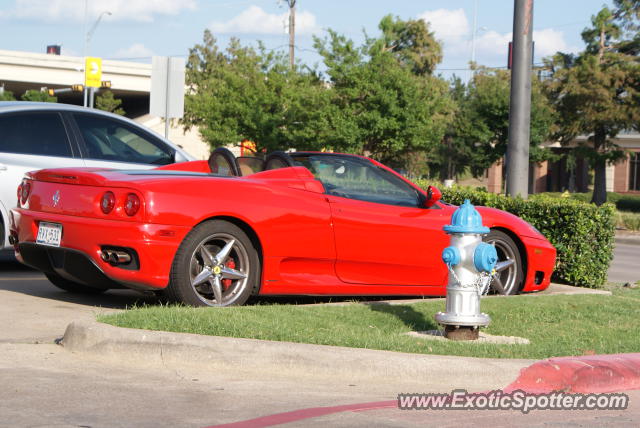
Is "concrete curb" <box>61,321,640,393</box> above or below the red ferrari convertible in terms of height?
below

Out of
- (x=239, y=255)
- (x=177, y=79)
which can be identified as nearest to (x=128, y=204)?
(x=239, y=255)

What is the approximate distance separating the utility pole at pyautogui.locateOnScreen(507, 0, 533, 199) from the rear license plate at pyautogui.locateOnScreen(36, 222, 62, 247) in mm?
6072

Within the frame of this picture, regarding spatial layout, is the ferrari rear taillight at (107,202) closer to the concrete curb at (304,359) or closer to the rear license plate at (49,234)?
the rear license plate at (49,234)

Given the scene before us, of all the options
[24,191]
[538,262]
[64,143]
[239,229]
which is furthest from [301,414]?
[64,143]

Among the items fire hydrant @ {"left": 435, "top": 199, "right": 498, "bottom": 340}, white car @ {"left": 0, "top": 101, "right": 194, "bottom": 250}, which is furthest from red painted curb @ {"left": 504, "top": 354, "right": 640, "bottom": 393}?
white car @ {"left": 0, "top": 101, "right": 194, "bottom": 250}

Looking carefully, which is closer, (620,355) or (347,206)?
(620,355)

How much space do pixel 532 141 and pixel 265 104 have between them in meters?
14.8

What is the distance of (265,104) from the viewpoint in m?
40.8

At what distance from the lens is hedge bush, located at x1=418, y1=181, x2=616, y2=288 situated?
1005 cm

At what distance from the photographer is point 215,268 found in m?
7.23

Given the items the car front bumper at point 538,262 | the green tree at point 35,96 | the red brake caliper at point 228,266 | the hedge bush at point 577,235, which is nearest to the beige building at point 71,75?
the green tree at point 35,96

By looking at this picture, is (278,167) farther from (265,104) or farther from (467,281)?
(265,104)

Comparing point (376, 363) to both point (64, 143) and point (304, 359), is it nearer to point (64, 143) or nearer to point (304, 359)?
point (304, 359)

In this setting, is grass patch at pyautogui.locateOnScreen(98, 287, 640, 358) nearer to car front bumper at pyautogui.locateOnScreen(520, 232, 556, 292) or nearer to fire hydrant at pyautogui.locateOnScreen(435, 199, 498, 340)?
fire hydrant at pyautogui.locateOnScreen(435, 199, 498, 340)
